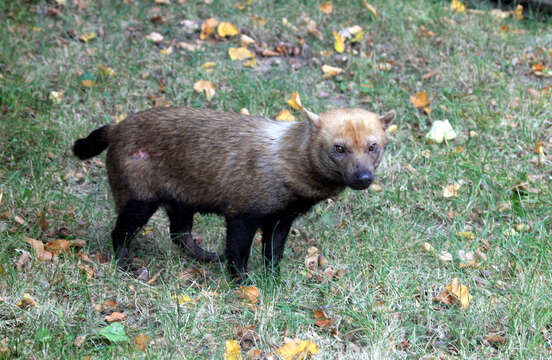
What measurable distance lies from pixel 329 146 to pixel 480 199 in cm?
221

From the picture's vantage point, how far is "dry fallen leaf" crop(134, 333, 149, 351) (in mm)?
3936

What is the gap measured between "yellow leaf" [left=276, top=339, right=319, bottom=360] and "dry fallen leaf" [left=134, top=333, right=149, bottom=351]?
81 centimetres

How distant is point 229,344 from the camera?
4.02 metres

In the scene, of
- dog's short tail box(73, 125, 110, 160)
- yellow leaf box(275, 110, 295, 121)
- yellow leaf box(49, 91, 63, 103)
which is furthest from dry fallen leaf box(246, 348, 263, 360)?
yellow leaf box(49, 91, 63, 103)

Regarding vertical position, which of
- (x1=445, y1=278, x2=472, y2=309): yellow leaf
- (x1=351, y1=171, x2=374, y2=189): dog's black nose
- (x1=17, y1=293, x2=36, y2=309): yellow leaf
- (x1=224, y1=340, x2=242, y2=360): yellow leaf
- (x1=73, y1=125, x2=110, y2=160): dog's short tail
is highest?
(x1=351, y1=171, x2=374, y2=189): dog's black nose

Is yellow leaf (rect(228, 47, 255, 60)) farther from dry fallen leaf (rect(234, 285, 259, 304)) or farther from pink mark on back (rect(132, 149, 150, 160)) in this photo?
dry fallen leaf (rect(234, 285, 259, 304))

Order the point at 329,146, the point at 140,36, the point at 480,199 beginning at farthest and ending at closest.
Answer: the point at 140,36 → the point at 480,199 → the point at 329,146

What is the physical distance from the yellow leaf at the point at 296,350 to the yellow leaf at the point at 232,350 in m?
0.25

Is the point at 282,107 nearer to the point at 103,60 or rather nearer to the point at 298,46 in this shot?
the point at 298,46

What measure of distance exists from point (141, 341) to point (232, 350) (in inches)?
22.0

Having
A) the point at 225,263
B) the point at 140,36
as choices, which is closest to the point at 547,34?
the point at 140,36

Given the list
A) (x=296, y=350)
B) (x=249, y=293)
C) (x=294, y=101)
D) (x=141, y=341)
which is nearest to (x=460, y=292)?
(x=296, y=350)

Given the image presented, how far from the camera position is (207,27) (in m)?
8.20

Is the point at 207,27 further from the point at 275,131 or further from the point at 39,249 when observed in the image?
the point at 39,249
